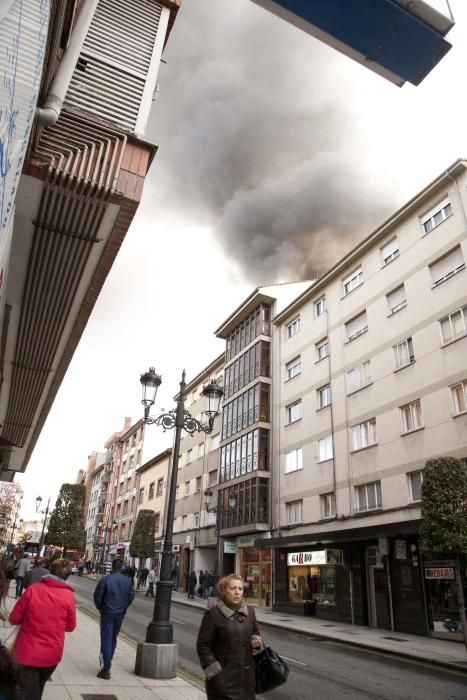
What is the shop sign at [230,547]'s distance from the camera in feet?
105

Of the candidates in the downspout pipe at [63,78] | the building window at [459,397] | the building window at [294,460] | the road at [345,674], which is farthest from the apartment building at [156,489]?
the downspout pipe at [63,78]

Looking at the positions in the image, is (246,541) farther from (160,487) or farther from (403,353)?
(160,487)

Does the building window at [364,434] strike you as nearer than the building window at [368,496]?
No

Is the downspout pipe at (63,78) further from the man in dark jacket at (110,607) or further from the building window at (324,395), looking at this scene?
the building window at (324,395)

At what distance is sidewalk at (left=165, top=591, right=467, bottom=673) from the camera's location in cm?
1198

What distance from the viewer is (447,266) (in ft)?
65.0

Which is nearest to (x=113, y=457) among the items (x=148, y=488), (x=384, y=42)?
(x=148, y=488)

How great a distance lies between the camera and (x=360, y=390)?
23.0 m

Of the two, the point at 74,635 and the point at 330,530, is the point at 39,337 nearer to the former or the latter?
the point at 74,635

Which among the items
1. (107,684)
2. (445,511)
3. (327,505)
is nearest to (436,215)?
(445,511)

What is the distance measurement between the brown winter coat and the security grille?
549 centimetres

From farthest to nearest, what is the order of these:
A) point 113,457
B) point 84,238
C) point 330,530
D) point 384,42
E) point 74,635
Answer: point 113,457
point 330,530
point 74,635
point 84,238
point 384,42

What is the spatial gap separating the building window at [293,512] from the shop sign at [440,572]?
951 centimetres

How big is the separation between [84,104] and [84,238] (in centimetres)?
172
